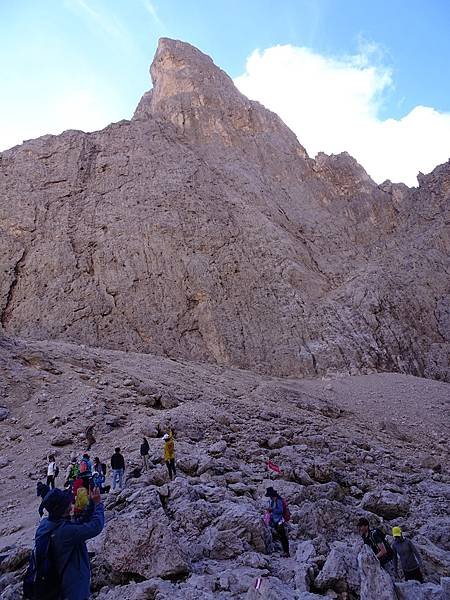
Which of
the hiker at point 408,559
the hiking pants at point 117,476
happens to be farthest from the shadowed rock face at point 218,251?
the hiker at point 408,559

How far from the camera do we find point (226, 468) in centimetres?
987

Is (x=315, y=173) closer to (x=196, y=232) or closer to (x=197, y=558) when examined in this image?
(x=196, y=232)

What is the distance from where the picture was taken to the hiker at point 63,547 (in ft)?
10.6

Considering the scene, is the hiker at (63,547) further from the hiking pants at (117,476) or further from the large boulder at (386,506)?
the large boulder at (386,506)

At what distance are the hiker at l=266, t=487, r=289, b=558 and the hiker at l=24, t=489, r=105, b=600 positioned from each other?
3562mm

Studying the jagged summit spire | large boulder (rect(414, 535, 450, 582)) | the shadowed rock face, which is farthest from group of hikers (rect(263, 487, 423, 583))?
the jagged summit spire

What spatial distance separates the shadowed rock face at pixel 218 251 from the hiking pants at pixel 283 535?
21.8 m

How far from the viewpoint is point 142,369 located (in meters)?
21.2

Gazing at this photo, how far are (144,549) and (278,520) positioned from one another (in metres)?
1.97

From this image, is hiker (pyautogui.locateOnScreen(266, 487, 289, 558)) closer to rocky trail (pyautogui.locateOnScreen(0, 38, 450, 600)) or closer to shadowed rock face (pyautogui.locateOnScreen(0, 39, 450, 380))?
rocky trail (pyautogui.locateOnScreen(0, 38, 450, 600))

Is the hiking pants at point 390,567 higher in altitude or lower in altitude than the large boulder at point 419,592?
lower

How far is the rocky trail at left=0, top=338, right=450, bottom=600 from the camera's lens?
5.30 meters

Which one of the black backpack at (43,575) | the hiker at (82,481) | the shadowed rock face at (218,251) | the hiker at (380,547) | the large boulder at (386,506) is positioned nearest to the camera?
the black backpack at (43,575)

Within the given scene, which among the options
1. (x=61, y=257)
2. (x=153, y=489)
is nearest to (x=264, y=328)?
(x=61, y=257)
